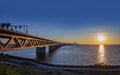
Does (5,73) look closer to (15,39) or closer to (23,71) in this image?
(23,71)

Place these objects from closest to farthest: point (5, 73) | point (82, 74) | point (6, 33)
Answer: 1. point (5, 73)
2. point (82, 74)
3. point (6, 33)

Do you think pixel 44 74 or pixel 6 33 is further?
pixel 6 33

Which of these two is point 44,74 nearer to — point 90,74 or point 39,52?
point 90,74

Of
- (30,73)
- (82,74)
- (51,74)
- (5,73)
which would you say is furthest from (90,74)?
(5,73)

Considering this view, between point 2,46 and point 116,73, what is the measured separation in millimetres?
19535

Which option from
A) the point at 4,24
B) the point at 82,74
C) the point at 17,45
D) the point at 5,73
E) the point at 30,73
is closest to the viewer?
the point at 5,73

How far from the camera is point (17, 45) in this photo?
47656 millimetres

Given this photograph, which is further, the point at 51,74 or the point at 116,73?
the point at 116,73

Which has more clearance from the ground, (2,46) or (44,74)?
(2,46)

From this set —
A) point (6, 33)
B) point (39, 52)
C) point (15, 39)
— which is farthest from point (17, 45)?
point (39, 52)

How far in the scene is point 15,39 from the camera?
4778 cm

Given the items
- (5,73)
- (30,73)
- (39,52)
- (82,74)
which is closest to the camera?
(5,73)

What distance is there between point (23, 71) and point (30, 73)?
35.6 inches

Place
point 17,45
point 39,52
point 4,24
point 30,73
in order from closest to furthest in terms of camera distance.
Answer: point 30,73
point 17,45
point 4,24
point 39,52
